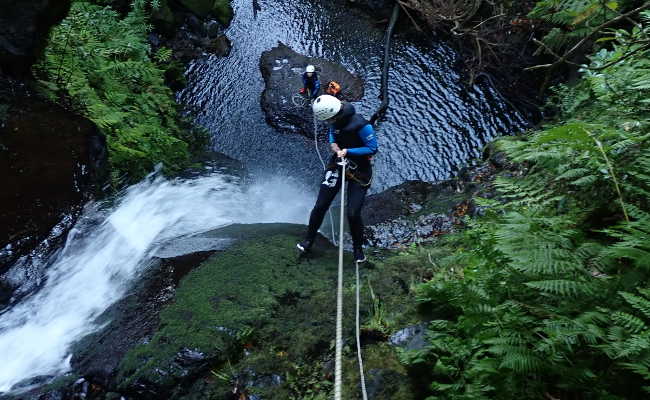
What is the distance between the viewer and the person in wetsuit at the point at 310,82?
470 inches

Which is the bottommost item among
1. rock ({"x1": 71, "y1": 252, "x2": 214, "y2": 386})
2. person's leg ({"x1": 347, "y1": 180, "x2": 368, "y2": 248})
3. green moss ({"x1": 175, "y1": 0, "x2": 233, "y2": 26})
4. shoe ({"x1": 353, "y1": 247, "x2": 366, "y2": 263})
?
rock ({"x1": 71, "y1": 252, "x2": 214, "y2": 386})

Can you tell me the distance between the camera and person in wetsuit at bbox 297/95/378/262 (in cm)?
576

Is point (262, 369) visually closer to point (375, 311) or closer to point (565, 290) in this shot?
point (375, 311)

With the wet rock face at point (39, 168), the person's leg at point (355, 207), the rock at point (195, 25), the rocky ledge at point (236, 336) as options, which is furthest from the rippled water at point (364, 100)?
the rocky ledge at point (236, 336)

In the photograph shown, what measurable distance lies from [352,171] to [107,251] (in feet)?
13.7

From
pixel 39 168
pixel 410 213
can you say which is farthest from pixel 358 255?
pixel 39 168

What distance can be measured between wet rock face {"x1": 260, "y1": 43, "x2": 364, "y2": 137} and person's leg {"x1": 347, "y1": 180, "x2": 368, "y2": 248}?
6408 millimetres

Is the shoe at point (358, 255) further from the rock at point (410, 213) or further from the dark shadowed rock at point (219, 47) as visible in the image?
the dark shadowed rock at point (219, 47)

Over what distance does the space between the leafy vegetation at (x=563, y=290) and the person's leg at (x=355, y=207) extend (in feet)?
7.06

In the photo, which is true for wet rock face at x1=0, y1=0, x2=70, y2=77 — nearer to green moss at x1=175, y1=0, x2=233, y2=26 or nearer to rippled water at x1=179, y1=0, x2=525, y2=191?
rippled water at x1=179, y1=0, x2=525, y2=191

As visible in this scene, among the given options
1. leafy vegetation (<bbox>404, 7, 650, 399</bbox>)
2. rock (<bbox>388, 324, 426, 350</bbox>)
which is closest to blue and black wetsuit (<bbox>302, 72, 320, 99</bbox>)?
leafy vegetation (<bbox>404, 7, 650, 399</bbox>)

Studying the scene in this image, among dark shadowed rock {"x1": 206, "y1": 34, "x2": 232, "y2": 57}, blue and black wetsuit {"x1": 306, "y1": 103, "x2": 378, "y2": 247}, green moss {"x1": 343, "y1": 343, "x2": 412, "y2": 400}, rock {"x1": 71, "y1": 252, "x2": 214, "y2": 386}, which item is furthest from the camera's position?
dark shadowed rock {"x1": 206, "y1": 34, "x2": 232, "y2": 57}

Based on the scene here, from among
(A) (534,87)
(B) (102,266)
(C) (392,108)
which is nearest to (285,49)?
(C) (392,108)

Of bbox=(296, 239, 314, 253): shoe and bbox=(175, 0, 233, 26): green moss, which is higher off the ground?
bbox=(175, 0, 233, 26): green moss
